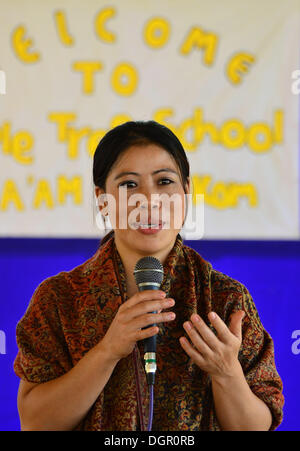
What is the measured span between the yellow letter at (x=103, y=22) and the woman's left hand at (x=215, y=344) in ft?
5.05

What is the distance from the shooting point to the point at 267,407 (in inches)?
47.4

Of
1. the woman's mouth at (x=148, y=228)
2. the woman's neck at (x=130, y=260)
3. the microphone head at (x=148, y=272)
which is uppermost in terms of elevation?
the woman's mouth at (x=148, y=228)

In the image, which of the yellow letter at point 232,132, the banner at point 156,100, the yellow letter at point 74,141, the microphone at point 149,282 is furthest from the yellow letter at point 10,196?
the microphone at point 149,282

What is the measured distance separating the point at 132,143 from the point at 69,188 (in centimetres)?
96

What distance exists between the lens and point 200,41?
2.25 m

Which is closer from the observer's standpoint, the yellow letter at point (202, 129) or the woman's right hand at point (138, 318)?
the woman's right hand at point (138, 318)

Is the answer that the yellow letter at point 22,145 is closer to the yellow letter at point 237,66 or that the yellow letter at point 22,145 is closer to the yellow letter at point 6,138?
the yellow letter at point 6,138

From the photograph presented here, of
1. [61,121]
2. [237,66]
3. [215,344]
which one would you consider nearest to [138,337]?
[215,344]

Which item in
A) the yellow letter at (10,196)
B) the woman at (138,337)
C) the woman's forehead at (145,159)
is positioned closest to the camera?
the woman at (138,337)

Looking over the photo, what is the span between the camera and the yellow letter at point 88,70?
7.35ft

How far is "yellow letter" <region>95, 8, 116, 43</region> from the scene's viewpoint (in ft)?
7.33

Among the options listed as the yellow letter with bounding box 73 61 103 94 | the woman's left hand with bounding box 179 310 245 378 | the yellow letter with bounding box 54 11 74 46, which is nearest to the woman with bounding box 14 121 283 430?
the woman's left hand with bounding box 179 310 245 378

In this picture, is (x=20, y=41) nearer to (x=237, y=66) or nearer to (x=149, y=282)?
(x=237, y=66)
